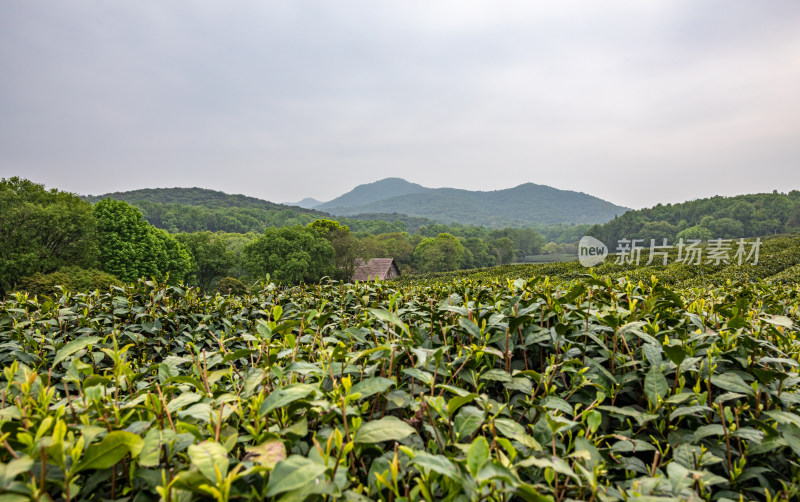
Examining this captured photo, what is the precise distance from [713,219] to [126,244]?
101 meters

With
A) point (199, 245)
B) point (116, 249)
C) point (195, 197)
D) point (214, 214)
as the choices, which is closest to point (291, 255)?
point (199, 245)

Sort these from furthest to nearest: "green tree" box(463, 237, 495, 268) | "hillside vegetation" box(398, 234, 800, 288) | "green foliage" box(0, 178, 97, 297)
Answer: "green tree" box(463, 237, 495, 268) → "green foliage" box(0, 178, 97, 297) → "hillside vegetation" box(398, 234, 800, 288)

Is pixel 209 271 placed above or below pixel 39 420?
below

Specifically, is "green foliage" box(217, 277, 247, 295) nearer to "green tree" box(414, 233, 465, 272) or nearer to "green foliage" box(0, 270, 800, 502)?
"green foliage" box(0, 270, 800, 502)

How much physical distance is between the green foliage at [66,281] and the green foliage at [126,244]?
3.88 metres

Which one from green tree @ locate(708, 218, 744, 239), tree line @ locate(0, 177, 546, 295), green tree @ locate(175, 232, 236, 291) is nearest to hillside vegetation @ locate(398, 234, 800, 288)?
tree line @ locate(0, 177, 546, 295)

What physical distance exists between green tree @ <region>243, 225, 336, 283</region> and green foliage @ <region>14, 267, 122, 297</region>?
500 inches

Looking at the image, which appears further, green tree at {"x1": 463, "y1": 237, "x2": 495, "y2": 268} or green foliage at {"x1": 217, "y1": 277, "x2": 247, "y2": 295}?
green tree at {"x1": 463, "y1": 237, "x2": 495, "y2": 268}

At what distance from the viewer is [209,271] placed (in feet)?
127

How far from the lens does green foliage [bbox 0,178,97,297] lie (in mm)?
19016

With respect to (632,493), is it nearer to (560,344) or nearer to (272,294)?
(560,344)

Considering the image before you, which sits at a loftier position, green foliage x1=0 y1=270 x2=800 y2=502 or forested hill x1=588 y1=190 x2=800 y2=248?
forested hill x1=588 y1=190 x2=800 y2=248

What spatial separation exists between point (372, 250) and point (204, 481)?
1775 inches

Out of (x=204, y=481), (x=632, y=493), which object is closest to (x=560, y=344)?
(x=632, y=493)
